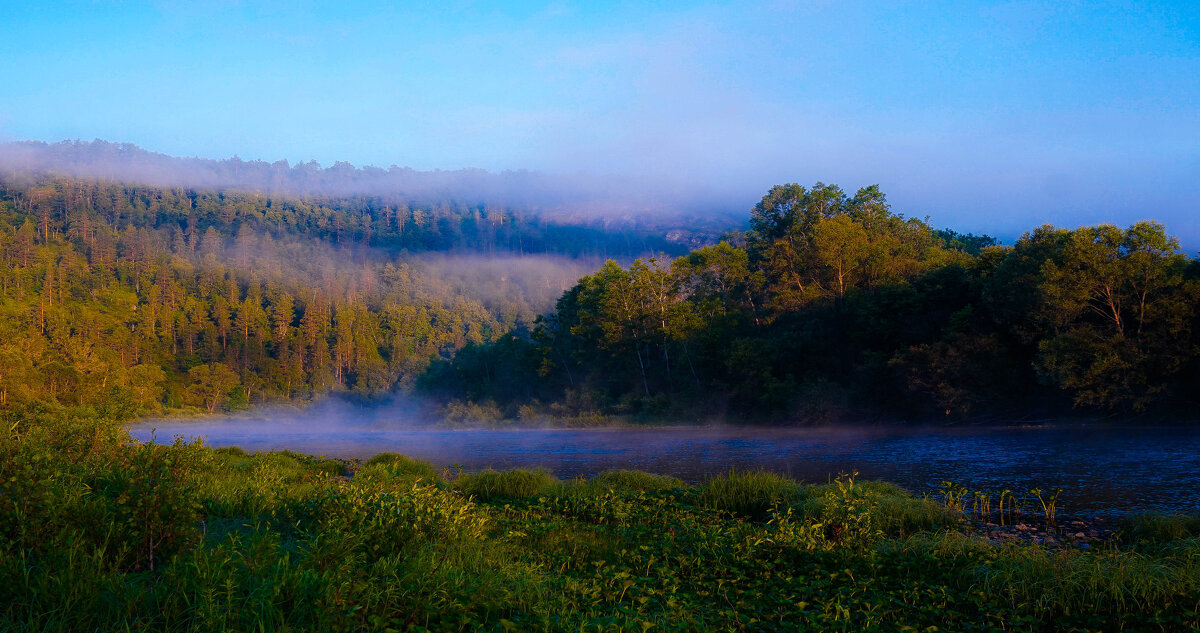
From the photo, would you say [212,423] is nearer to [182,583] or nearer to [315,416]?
[315,416]

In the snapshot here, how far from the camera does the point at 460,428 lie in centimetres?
8144

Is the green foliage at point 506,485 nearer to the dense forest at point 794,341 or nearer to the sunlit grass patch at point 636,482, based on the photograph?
the sunlit grass patch at point 636,482

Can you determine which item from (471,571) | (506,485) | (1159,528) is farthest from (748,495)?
(471,571)

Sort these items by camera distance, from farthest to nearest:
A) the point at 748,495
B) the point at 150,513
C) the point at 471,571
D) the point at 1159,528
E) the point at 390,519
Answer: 1. the point at 748,495
2. the point at 1159,528
3. the point at 390,519
4. the point at 471,571
5. the point at 150,513

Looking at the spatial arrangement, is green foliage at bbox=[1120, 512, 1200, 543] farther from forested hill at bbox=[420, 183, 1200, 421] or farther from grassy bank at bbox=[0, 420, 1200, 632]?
forested hill at bbox=[420, 183, 1200, 421]

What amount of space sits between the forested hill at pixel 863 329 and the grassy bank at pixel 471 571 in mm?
33541

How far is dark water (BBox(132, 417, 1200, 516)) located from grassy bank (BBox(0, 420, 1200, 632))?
7657mm

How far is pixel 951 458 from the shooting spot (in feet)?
86.8

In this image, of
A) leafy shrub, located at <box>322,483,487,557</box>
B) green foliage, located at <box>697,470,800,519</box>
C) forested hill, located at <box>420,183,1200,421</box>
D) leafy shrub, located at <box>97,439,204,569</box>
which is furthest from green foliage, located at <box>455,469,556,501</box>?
forested hill, located at <box>420,183,1200,421</box>

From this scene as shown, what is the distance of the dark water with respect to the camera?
58.9 feet

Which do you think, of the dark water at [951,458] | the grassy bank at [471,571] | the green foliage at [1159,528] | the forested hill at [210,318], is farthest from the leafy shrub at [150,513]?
Result: the forested hill at [210,318]

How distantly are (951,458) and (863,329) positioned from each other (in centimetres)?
2894

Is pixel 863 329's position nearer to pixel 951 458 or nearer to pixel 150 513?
pixel 951 458

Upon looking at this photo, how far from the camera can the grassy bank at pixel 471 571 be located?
527 centimetres
